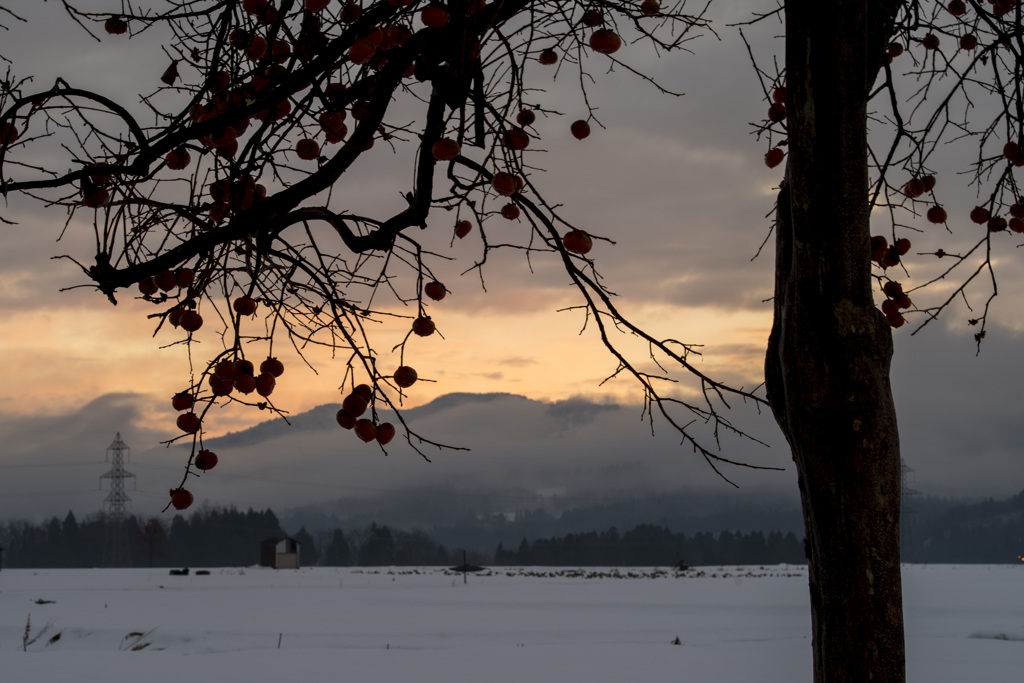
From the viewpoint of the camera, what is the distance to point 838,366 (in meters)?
2.21

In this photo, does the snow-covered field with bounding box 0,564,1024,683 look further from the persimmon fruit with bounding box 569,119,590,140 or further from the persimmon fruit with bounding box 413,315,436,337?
the persimmon fruit with bounding box 569,119,590,140

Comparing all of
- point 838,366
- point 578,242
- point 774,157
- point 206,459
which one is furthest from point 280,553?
point 838,366

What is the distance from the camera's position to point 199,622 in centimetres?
1311

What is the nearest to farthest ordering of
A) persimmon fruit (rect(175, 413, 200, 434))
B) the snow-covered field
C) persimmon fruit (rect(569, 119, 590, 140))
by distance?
persimmon fruit (rect(175, 413, 200, 434))
persimmon fruit (rect(569, 119, 590, 140))
the snow-covered field

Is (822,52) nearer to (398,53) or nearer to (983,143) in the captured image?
(398,53)

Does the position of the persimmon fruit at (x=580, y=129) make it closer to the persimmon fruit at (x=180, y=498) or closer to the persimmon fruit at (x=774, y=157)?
the persimmon fruit at (x=774, y=157)

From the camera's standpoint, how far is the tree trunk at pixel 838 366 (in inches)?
83.3

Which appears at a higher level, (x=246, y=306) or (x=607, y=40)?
(x=607, y=40)

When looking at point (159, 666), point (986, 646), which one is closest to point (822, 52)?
point (159, 666)

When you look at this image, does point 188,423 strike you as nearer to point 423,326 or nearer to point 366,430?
point 366,430

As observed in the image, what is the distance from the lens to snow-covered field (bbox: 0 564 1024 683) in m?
6.62

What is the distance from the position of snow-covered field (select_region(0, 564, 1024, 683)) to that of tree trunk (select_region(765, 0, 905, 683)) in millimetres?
4734

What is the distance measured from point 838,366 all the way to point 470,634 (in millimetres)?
10928

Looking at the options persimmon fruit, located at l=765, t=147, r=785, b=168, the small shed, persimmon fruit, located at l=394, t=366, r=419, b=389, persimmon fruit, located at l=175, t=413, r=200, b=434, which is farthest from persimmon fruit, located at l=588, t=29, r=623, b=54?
the small shed
